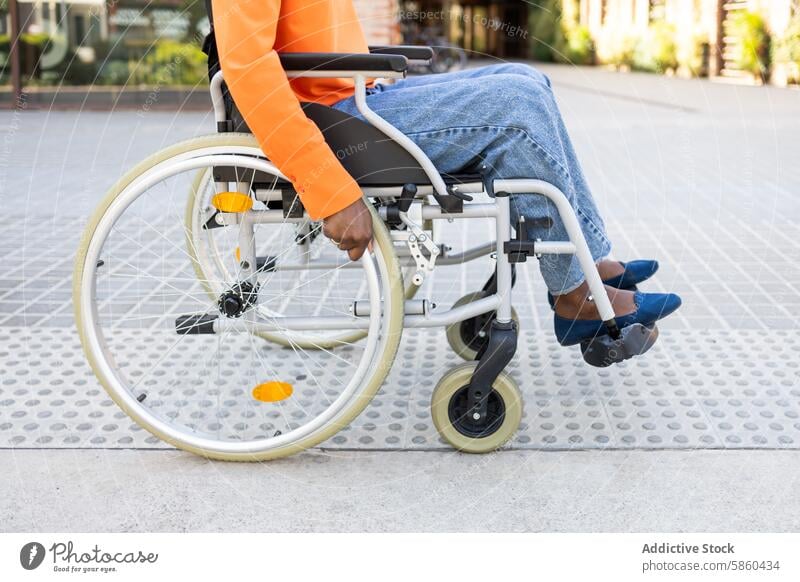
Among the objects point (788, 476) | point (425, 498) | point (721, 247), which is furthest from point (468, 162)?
point (721, 247)

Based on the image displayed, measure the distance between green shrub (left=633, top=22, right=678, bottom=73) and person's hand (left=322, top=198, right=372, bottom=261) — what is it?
17.3 meters

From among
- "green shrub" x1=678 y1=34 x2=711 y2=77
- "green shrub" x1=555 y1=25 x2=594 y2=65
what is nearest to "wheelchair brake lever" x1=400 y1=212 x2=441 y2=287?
"green shrub" x1=678 y1=34 x2=711 y2=77

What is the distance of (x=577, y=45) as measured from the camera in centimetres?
2506

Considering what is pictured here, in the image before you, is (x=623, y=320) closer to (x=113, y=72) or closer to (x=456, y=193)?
(x=456, y=193)

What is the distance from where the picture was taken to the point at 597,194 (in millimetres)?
5840

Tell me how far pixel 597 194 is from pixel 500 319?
3.77 m

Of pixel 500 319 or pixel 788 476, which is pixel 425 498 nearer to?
pixel 500 319

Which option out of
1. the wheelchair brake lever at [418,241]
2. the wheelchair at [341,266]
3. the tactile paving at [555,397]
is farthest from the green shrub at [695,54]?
the wheelchair brake lever at [418,241]

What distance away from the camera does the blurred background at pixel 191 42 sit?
1111 centimetres

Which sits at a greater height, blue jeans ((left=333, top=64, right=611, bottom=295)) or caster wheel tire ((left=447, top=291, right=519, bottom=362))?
blue jeans ((left=333, top=64, right=611, bottom=295))

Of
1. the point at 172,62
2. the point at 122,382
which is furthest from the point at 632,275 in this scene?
the point at 172,62

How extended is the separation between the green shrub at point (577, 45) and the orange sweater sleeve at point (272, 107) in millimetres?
22938

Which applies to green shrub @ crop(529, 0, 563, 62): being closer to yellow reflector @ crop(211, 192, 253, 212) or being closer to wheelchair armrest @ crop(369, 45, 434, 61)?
wheelchair armrest @ crop(369, 45, 434, 61)

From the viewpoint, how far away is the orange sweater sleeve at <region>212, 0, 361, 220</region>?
1.95 metres
